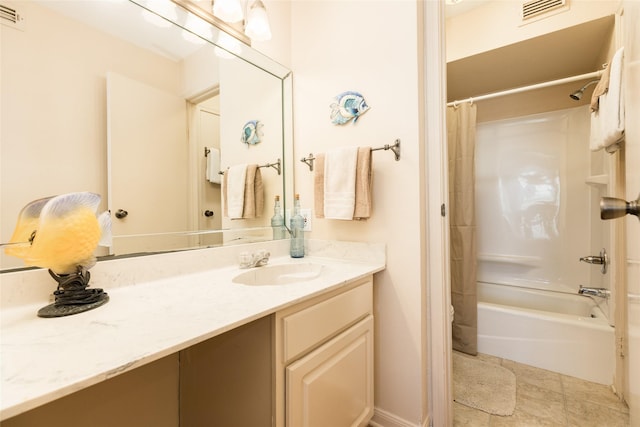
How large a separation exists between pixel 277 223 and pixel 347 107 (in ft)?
2.44

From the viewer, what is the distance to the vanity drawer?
78cm

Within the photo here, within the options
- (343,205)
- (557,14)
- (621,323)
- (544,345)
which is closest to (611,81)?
(557,14)

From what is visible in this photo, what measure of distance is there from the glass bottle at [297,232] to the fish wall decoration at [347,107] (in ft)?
1.57

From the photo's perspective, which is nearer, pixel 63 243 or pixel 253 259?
pixel 63 243

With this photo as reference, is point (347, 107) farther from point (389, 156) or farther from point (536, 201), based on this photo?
point (536, 201)

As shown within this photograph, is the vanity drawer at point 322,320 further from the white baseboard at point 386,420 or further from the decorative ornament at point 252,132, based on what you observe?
the decorative ornament at point 252,132

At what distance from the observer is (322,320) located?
89 cm

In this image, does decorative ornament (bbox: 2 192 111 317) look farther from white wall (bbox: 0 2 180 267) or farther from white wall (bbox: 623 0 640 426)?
white wall (bbox: 623 0 640 426)

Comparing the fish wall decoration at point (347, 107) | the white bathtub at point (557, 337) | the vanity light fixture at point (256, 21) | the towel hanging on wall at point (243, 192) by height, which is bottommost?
the white bathtub at point (557, 337)

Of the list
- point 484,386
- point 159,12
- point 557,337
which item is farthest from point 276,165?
point 557,337

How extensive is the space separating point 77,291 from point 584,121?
333 cm

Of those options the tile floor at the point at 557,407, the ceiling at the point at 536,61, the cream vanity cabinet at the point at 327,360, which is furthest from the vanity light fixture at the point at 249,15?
the tile floor at the point at 557,407

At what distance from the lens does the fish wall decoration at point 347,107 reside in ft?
4.24

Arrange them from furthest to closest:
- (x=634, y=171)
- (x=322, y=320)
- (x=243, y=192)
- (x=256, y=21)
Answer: (x=243, y=192), (x=256, y=21), (x=322, y=320), (x=634, y=171)
